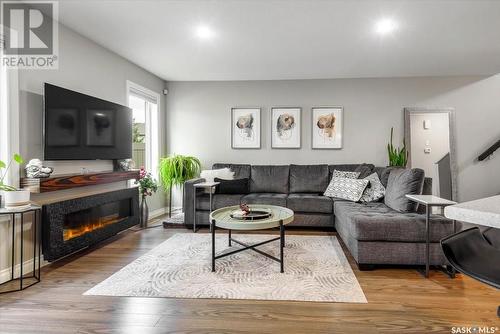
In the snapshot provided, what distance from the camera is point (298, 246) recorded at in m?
3.26

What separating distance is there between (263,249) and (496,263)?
2424 millimetres

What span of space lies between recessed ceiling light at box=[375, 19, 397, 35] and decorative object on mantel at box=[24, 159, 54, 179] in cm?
359

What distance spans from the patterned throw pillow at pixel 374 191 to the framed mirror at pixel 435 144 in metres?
1.40

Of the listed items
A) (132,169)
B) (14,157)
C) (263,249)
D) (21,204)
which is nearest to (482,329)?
(263,249)

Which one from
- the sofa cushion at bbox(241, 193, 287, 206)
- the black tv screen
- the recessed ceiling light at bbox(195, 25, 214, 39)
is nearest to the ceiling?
the recessed ceiling light at bbox(195, 25, 214, 39)

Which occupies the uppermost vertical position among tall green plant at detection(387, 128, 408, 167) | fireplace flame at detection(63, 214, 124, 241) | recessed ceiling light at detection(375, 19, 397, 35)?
recessed ceiling light at detection(375, 19, 397, 35)

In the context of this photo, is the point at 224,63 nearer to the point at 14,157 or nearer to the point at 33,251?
the point at 14,157

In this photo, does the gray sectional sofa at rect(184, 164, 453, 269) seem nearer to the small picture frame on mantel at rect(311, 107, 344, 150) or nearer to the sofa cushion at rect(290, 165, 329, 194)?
the sofa cushion at rect(290, 165, 329, 194)

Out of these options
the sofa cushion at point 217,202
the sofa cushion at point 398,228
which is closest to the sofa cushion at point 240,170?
the sofa cushion at point 217,202

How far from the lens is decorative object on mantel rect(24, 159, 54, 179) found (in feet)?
8.15

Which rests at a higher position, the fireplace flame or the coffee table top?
the coffee table top

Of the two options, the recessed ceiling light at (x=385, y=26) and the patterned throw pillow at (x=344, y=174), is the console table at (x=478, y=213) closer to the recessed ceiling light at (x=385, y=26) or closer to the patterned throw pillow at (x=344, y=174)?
the recessed ceiling light at (x=385, y=26)

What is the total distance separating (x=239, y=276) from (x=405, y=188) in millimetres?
2000

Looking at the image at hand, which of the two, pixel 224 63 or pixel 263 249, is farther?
pixel 224 63
